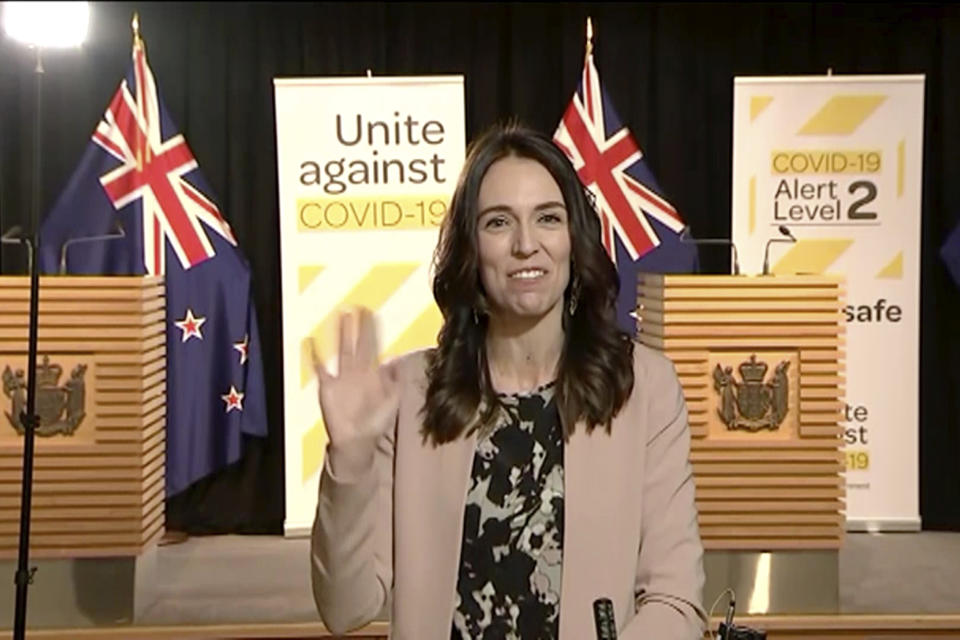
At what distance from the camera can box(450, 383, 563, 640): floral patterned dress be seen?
5.52ft

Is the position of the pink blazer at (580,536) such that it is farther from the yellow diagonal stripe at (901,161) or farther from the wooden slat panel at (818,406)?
the yellow diagonal stripe at (901,161)

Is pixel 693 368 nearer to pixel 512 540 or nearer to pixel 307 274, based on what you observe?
pixel 307 274

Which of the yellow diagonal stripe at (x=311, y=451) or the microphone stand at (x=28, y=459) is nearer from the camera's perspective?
the microphone stand at (x=28, y=459)

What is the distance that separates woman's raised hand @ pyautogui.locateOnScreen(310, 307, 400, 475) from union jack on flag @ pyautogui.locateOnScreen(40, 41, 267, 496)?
4.15 metres

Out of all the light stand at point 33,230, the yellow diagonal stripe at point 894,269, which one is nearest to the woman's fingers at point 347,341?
the light stand at point 33,230

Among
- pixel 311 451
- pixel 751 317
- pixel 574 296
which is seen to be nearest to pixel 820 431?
pixel 751 317

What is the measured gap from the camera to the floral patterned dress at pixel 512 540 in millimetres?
1683

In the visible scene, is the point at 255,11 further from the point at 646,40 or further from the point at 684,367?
the point at 684,367

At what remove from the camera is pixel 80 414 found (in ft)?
14.4

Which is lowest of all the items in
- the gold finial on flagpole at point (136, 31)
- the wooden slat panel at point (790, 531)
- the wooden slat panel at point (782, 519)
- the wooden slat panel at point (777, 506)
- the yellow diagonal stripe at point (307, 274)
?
the wooden slat panel at point (790, 531)

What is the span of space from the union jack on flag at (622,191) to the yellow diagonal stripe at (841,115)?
70cm

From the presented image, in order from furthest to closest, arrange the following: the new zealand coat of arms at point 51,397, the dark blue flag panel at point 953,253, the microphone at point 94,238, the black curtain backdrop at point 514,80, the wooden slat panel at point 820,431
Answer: the black curtain backdrop at point 514,80 < the dark blue flag panel at point 953,253 < the microphone at point 94,238 < the wooden slat panel at point 820,431 < the new zealand coat of arms at point 51,397

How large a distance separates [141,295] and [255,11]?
2.33 metres

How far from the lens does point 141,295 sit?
4414 millimetres
